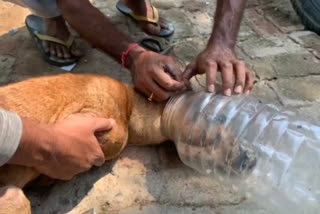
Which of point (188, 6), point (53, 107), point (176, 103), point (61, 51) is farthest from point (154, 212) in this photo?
point (188, 6)

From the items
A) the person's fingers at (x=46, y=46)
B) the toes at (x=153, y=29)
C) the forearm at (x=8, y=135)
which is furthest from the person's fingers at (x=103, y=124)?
the toes at (x=153, y=29)

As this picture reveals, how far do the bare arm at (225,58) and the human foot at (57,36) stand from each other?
97cm

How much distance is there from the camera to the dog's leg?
5.01 ft

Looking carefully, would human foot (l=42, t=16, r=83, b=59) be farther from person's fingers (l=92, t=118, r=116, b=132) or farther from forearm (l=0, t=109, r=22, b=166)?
forearm (l=0, t=109, r=22, b=166)

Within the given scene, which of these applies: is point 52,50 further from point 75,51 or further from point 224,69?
point 224,69

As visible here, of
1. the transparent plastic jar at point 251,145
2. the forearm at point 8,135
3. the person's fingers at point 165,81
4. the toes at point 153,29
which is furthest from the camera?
the toes at point 153,29

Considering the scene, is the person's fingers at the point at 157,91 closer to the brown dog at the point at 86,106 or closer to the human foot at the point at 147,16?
the brown dog at the point at 86,106

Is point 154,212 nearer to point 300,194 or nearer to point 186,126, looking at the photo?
point 186,126

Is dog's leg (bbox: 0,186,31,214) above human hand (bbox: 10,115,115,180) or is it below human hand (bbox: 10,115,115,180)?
below

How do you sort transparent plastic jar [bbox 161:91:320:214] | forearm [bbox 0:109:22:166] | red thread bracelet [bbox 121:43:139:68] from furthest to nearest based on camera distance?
1. red thread bracelet [bbox 121:43:139:68]
2. transparent plastic jar [bbox 161:91:320:214]
3. forearm [bbox 0:109:22:166]

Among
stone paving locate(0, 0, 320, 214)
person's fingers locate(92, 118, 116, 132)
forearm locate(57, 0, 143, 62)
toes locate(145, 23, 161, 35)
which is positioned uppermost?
forearm locate(57, 0, 143, 62)

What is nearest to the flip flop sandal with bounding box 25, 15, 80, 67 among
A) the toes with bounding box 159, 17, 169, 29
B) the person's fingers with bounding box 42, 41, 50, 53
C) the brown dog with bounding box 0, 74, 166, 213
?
the person's fingers with bounding box 42, 41, 50, 53

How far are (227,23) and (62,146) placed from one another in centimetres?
103

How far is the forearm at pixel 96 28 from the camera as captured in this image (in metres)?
2.18
